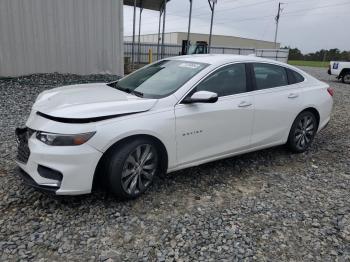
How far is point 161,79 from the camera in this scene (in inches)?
159

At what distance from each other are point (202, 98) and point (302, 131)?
7.74 feet

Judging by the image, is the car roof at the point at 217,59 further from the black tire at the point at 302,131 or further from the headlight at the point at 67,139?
the headlight at the point at 67,139

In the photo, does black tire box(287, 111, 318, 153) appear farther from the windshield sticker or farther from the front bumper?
the front bumper

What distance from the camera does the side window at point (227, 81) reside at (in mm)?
3932

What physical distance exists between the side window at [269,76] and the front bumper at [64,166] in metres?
2.54

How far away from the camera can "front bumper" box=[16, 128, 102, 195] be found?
296cm

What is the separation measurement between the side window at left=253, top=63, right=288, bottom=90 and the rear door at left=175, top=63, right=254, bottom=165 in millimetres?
236

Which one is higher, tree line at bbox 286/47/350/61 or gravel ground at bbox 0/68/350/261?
tree line at bbox 286/47/350/61

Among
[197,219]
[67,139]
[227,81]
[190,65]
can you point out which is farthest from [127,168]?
[227,81]

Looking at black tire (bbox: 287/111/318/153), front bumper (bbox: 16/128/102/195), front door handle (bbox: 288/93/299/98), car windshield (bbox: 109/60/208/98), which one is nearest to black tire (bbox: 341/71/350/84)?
black tire (bbox: 287/111/318/153)

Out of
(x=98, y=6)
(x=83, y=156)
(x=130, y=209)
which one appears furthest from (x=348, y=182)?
(x=98, y=6)

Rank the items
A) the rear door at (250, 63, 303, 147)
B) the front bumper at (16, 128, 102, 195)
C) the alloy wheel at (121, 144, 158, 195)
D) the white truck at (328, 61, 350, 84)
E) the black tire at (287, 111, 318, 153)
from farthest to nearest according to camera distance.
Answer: the white truck at (328, 61, 350, 84) → the black tire at (287, 111, 318, 153) → the rear door at (250, 63, 303, 147) → the alloy wheel at (121, 144, 158, 195) → the front bumper at (16, 128, 102, 195)

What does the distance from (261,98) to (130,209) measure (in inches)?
91.3

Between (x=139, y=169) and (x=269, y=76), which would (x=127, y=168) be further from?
(x=269, y=76)
